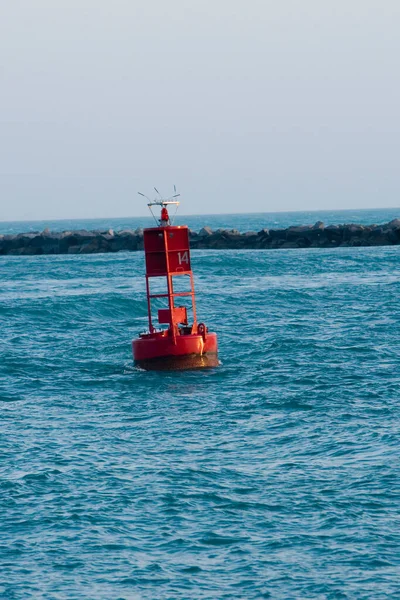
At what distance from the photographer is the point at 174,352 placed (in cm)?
2988

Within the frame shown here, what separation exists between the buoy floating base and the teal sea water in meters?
0.49

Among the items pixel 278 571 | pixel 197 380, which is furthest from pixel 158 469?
pixel 197 380

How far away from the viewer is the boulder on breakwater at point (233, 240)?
9862 centimetres

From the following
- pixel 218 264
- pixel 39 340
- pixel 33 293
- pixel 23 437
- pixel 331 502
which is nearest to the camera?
pixel 331 502

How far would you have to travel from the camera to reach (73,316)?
47.0m

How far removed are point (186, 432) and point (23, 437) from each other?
11.8ft

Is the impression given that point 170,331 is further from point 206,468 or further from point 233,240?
point 233,240

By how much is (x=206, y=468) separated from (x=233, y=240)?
84.0m

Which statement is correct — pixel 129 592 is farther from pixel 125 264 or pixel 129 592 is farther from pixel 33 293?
pixel 125 264

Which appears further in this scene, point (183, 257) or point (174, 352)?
point (183, 257)

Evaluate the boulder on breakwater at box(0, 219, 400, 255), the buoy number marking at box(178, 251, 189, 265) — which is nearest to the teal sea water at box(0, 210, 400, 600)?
the buoy number marking at box(178, 251, 189, 265)

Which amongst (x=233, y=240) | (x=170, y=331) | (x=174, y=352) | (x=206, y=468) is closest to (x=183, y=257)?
(x=170, y=331)

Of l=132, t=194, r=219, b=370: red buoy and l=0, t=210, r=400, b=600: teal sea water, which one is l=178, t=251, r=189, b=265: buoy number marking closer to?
l=132, t=194, r=219, b=370: red buoy

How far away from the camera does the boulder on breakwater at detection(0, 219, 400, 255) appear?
98625mm
